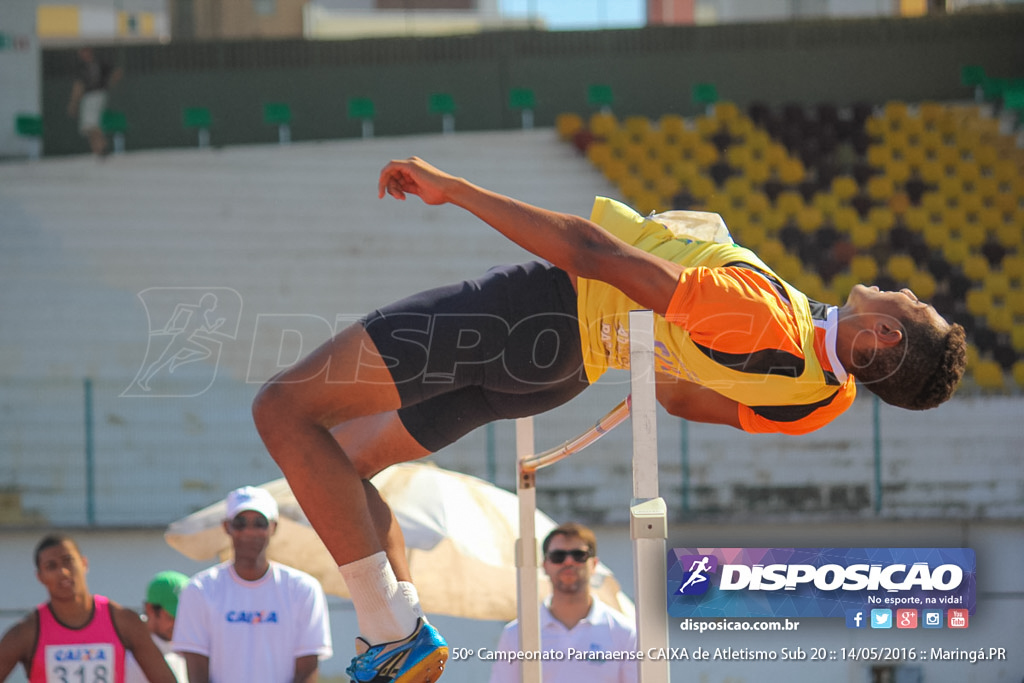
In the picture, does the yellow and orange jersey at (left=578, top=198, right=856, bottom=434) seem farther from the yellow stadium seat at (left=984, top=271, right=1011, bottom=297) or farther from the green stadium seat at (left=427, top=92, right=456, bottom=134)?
the green stadium seat at (left=427, top=92, right=456, bottom=134)

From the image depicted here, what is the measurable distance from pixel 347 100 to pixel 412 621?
11.0 meters

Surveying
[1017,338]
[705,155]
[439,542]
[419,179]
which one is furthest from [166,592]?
[705,155]

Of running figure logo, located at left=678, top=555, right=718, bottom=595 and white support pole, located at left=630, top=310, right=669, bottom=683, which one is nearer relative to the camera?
white support pole, located at left=630, top=310, right=669, bottom=683

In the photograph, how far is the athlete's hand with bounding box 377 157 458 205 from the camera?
7.47 ft

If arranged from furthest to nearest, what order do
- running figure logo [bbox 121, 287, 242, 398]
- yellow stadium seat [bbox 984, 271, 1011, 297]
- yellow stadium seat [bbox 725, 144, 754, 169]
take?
yellow stadium seat [bbox 725, 144, 754, 169]
yellow stadium seat [bbox 984, 271, 1011, 297]
running figure logo [bbox 121, 287, 242, 398]

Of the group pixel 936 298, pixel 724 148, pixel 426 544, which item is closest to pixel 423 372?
pixel 426 544

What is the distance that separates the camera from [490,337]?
2408mm

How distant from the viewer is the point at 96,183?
1077 centimetres

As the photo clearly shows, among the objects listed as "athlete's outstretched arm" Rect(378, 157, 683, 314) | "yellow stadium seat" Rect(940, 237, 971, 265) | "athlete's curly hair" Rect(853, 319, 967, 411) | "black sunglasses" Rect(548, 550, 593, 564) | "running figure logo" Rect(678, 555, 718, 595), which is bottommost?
"running figure logo" Rect(678, 555, 718, 595)

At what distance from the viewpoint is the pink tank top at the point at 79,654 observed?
3990mm

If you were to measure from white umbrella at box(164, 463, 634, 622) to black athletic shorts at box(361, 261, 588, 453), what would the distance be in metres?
2.27

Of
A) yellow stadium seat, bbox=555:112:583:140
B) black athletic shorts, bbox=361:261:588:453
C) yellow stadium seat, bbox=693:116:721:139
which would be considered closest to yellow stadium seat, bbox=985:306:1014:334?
yellow stadium seat, bbox=693:116:721:139

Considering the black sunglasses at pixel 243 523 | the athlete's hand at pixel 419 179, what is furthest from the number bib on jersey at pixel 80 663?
the athlete's hand at pixel 419 179

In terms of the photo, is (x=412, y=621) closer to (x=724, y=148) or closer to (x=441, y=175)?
(x=441, y=175)
